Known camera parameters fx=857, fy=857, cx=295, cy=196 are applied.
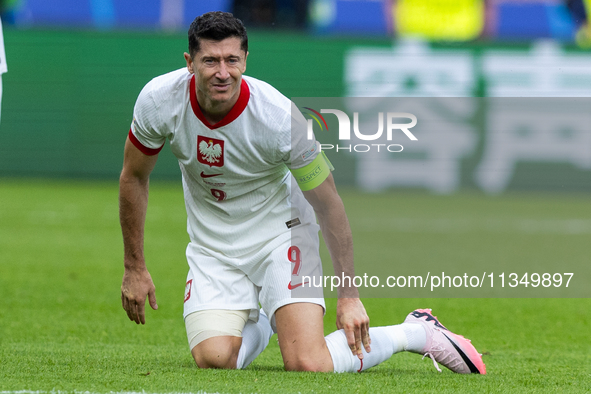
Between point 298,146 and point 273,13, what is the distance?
1058 centimetres

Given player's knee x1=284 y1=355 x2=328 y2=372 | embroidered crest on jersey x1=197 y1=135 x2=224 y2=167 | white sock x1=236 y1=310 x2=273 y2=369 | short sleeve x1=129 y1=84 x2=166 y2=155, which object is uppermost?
short sleeve x1=129 y1=84 x2=166 y2=155

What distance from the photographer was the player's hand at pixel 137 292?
3.78m

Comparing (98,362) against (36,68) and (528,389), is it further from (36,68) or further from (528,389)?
(36,68)

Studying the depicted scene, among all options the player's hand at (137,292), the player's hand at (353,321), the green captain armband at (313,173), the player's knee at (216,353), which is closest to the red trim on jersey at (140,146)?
the player's hand at (137,292)

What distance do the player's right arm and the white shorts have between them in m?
0.27

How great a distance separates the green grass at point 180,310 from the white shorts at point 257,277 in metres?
0.30

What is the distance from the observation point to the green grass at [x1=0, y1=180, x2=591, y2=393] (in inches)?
133

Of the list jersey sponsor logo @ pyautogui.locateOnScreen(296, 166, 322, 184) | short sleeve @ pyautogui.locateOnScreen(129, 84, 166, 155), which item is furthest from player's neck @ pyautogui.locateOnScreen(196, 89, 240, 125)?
jersey sponsor logo @ pyautogui.locateOnScreen(296, 166, 322, 184)

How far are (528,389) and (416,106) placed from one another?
388 inches

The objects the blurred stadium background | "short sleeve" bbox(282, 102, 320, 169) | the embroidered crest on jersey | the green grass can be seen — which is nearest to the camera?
the green grass

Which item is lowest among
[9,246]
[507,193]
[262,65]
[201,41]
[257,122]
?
[507,193]

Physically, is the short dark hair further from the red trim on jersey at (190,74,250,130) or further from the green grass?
the green grass

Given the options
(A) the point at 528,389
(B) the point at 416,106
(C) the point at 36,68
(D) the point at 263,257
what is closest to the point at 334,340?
(D) the point at 263,257

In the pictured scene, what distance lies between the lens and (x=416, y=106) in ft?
42.4
